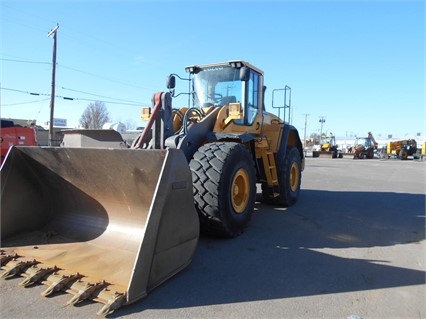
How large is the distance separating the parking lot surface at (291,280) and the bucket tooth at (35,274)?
0.08 m

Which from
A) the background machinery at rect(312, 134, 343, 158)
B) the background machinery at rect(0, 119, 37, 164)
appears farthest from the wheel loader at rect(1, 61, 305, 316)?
the background machinery at rect(312, 134, 343, 158)

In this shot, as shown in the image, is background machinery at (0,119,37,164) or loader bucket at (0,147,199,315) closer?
loader bucket at (0,147,199,315)

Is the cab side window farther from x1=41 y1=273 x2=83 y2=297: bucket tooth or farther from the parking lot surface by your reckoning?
x1=41 y1=273 x2=83 y2=297: bucket tooth

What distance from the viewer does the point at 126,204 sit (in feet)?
14.2

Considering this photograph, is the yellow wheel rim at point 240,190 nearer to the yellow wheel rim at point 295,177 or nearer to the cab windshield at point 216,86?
the cab windshield at point 216,86

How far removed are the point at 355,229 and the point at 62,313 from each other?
486 cm

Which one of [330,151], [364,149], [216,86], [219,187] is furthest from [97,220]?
[364,149]

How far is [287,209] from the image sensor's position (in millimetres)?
7785

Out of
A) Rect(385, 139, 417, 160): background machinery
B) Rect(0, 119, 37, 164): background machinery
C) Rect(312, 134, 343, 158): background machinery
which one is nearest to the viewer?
Rect(0, 119, 37, 164): background machinery

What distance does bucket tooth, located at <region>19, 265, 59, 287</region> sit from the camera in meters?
3.49

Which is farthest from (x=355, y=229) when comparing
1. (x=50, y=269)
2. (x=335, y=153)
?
(x=335, y=153)

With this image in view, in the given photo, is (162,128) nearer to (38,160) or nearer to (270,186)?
(38,160)

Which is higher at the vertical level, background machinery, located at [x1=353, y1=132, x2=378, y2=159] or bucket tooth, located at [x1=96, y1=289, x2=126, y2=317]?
background machinery, located at [x1=353, y1=132, x2=378, y2=159]

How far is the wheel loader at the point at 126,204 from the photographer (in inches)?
135
